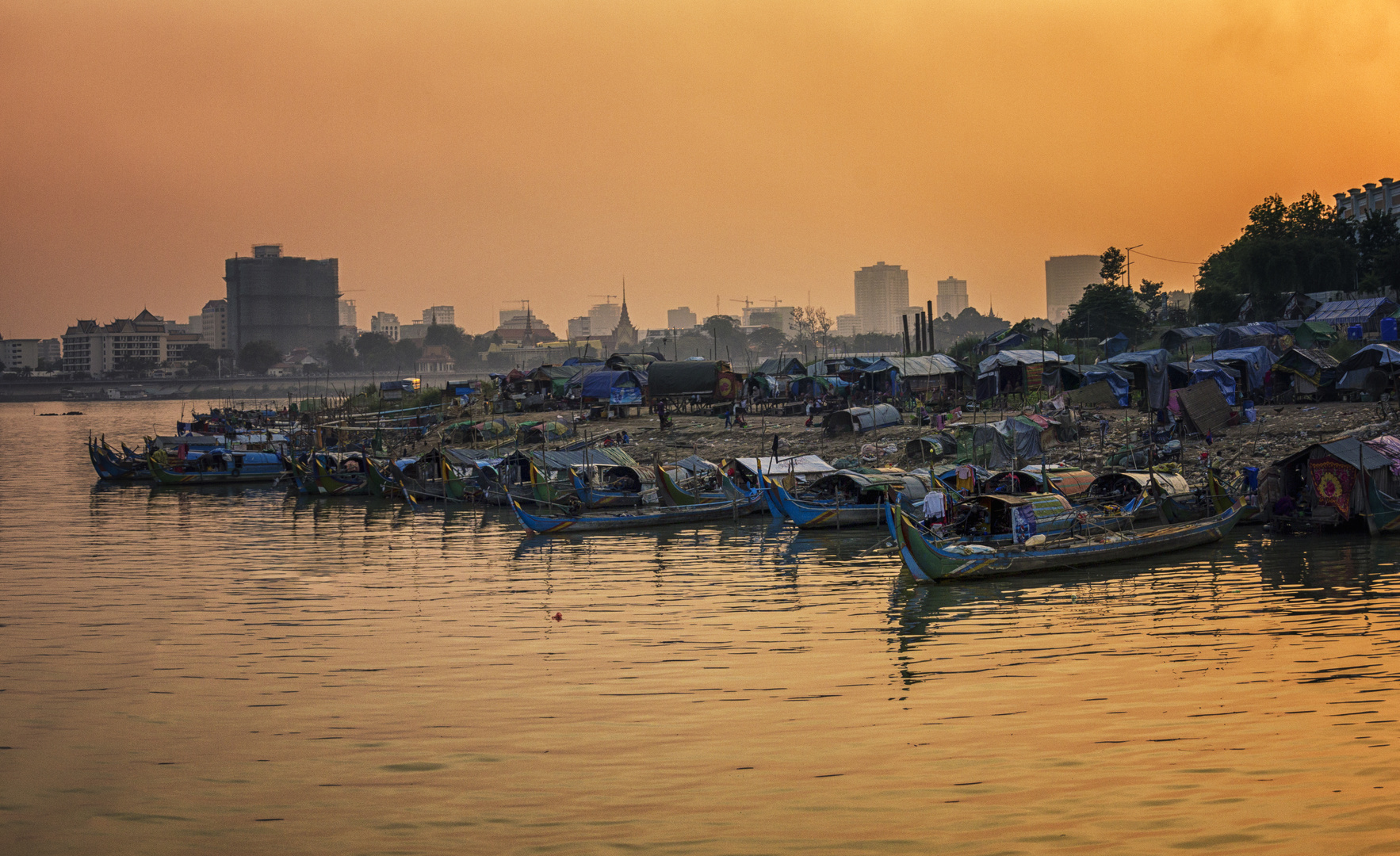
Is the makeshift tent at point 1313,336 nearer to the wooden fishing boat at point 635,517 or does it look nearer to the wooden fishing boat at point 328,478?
the wooden fishing boat at point 635,517

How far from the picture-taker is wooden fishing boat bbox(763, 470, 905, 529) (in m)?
27.2

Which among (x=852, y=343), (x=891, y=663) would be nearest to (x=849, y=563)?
(x=891, y=663)

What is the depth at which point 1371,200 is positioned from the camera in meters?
63.3

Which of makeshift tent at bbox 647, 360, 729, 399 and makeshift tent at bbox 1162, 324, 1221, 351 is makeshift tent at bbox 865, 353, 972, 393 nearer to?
makeshift tent at bbox 647, 360, 729, 399

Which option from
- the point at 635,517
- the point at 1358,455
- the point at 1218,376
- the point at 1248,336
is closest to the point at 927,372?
the point at 1248,336

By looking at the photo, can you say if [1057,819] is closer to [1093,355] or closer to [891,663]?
[891,663]

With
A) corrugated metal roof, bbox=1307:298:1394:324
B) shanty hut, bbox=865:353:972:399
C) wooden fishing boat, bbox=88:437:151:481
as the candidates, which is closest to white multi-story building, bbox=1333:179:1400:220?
corrugated metal roof, bbox=1307:298:1394:324

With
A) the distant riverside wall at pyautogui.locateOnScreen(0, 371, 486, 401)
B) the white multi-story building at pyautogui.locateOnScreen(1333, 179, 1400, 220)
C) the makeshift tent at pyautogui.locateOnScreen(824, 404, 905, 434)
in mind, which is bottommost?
the makeshift tent at pyautogui.locateOnScreen(824, 404, 905, 434)

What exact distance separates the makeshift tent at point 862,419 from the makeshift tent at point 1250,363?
34.0ft

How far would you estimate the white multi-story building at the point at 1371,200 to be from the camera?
2387 inches

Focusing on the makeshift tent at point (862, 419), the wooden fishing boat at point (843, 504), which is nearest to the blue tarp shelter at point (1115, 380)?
the makeshift tent at point (862, 419)

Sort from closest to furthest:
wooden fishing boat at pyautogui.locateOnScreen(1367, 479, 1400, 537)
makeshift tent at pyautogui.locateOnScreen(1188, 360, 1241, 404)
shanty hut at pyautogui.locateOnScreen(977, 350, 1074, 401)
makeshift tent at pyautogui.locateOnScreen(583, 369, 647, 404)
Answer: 1. wooden fishing boat at pyautogui.locateOnScreen(1367, 479, 1400, 537)
2. makeshift tent at pyautogui.locateOnScreen(1188, 360, 1241, 404)
3. shanty hut at pyautogui.locateOnScreen(977, 350, 1074, 401)
4. makeshift tent at pyautogui.locateOnScreen(583, 369, 647, 404)

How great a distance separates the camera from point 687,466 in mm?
32406

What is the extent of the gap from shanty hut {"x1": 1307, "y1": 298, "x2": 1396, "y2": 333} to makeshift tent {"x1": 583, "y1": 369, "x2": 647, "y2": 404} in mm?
27532
